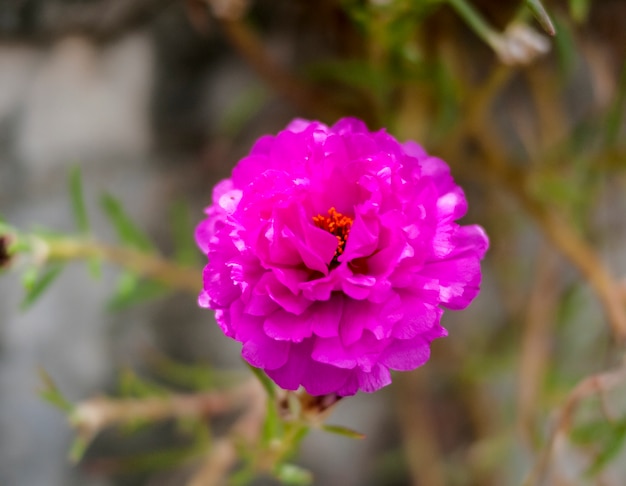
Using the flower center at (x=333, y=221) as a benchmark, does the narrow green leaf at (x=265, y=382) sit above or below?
below

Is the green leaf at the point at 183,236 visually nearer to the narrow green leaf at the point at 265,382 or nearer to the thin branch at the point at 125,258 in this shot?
the thin branch at the point at 125,258

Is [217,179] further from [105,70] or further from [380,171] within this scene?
[380,171]

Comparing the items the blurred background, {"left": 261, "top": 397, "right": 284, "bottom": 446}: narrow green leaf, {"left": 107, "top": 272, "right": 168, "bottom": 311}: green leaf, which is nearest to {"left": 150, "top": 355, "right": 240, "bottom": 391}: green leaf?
the blurred background

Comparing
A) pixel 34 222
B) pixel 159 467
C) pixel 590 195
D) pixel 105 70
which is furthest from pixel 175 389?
pixel 590 195

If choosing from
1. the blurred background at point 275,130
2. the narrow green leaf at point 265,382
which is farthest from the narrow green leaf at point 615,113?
the narrow green leaf at point 265,382

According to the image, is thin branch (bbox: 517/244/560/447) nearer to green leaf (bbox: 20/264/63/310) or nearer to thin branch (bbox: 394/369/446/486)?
thin branch (bbox: 394/369/446/486)
